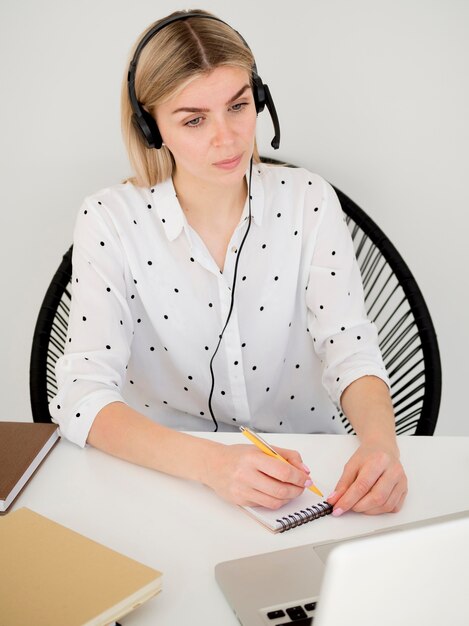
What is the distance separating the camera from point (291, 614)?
721mm

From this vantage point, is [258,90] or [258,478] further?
[258,90]

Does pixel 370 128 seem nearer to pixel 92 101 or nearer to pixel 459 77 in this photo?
pixel 459 77

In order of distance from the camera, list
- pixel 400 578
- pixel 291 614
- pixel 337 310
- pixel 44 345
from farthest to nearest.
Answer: pixel 44 345, pixel 337 310, pixel 291 614, pixel 400 578

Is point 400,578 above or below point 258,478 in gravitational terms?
above

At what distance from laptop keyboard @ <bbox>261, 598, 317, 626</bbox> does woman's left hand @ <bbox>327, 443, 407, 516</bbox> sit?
195 mm

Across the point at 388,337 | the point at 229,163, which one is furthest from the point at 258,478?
the point at 388,337

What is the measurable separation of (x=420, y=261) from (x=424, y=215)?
119mm

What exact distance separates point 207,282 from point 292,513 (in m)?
0.59

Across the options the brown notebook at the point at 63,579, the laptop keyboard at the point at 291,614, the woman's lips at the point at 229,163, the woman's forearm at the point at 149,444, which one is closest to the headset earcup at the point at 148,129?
the woman's lips at the point at 229,163

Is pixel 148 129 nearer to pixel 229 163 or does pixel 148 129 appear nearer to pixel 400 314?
pixel 229 163

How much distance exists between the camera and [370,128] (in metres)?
1.70

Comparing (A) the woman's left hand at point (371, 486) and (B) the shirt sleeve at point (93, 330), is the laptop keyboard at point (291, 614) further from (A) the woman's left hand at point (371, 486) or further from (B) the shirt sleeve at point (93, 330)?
(B) the shirt sleeve at point (93, 330)

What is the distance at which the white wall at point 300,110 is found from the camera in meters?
1.61

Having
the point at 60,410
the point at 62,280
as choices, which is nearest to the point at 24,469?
the point at 60,410
